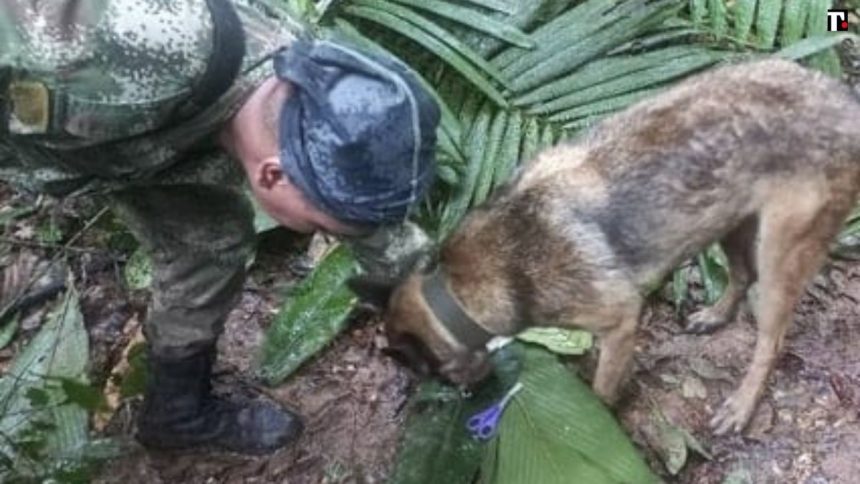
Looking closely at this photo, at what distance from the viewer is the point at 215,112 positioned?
3.10m

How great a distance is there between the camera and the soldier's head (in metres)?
2.93

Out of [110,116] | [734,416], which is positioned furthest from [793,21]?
[110,116]

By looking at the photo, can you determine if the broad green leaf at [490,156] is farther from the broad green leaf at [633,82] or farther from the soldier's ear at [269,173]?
the soldier's ear at [269,173]

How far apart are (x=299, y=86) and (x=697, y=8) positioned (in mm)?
2911

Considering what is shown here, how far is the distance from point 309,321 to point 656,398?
49.0 inches

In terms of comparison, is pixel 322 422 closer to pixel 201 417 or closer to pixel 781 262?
pixel 201 417

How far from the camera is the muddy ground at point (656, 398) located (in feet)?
14.1

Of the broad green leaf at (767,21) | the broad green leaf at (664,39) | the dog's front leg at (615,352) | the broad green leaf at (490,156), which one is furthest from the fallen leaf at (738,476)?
the broad green leaf at (767,21)

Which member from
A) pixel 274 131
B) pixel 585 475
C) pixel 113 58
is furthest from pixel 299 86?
pixel 585 475

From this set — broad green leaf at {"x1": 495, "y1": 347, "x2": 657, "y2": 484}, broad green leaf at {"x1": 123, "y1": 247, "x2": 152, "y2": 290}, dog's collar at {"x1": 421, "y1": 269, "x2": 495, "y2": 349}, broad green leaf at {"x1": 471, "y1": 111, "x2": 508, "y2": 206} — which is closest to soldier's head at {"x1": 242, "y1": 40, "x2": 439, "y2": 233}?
dog's collar at {"x1": 421, "y1": 269, "x2": 495, "y2": 349}

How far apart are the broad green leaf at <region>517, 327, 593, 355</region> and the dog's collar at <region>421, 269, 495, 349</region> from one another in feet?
1.68

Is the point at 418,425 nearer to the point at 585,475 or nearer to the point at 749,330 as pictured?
the point at 585,475

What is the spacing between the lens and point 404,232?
11.4 ft

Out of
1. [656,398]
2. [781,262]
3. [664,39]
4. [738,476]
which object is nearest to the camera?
[781,262]
